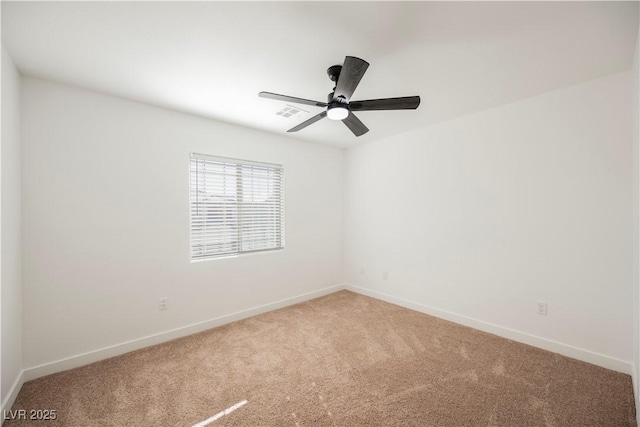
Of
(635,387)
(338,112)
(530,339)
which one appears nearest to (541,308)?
(530,339)

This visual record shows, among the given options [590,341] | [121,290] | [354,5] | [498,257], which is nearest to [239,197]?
[121,290]

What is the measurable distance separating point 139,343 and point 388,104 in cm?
315

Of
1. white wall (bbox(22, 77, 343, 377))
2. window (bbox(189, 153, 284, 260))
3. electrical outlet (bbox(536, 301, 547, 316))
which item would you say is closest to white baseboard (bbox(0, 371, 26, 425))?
white wall (bbox(22, 77, 343, 377))

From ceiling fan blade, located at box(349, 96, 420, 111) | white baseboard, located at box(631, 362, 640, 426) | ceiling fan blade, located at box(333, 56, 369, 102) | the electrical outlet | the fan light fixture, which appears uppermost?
ceiling fan blade, located at box(333, 56, 369, 102)

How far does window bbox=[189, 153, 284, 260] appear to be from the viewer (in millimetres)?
3094

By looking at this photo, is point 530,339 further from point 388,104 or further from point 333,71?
point 333,71

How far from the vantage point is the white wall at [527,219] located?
2223 millimetres

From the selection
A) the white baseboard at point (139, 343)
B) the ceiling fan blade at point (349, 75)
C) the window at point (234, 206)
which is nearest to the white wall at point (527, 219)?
the window at point (234, 206)

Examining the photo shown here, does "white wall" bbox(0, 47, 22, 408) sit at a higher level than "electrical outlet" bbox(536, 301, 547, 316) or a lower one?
higher

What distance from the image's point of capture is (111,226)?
8.15 ft

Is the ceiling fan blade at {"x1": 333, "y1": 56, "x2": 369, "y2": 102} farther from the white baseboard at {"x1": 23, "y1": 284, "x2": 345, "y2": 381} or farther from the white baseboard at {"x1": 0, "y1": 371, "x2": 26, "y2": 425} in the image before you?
the white baseboard at {"x1": 0, "y1": 371, "x2": 26, "y2": 425}

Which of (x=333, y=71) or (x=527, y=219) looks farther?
(x=527, y=219)

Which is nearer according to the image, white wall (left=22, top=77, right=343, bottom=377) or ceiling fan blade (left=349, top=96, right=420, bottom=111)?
ceiling fan blade (left=349, top=96, right=420, bottom=111)

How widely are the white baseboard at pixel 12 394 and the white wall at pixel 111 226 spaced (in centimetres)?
14
